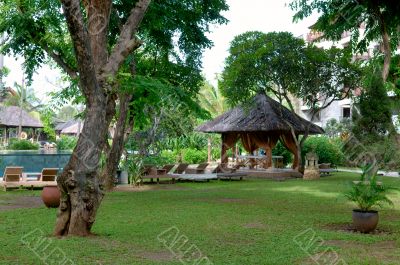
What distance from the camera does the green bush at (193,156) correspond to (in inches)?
1479

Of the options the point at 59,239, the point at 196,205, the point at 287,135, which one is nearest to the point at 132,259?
the point at 59,239

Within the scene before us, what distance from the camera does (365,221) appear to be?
1109 centimetres

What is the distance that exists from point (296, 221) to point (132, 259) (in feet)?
18.1

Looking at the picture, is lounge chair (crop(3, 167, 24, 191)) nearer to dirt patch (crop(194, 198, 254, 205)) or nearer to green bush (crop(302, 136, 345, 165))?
dirt patch (crop(194, 198, 254, 205))

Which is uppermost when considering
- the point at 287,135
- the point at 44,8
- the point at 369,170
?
the point at 44,8

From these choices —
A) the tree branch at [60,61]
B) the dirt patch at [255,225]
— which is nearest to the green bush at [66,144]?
the tree branch at [60,61]

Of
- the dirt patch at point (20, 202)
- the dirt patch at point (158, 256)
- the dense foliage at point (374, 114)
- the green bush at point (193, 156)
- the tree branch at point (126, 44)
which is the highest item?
the tree branch at point (126, 44)

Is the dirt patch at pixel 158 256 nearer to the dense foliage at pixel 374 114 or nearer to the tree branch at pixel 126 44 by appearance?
the tree branch at pixel 126 44

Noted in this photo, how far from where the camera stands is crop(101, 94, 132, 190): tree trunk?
1986cm

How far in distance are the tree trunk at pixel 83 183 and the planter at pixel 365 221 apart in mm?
5260

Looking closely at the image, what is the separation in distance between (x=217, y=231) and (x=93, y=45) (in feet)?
14.8

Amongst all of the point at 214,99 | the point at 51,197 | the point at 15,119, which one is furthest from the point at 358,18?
the point at 15,119

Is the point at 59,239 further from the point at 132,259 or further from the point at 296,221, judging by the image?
the point at 296,221

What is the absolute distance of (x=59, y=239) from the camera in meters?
9.57
